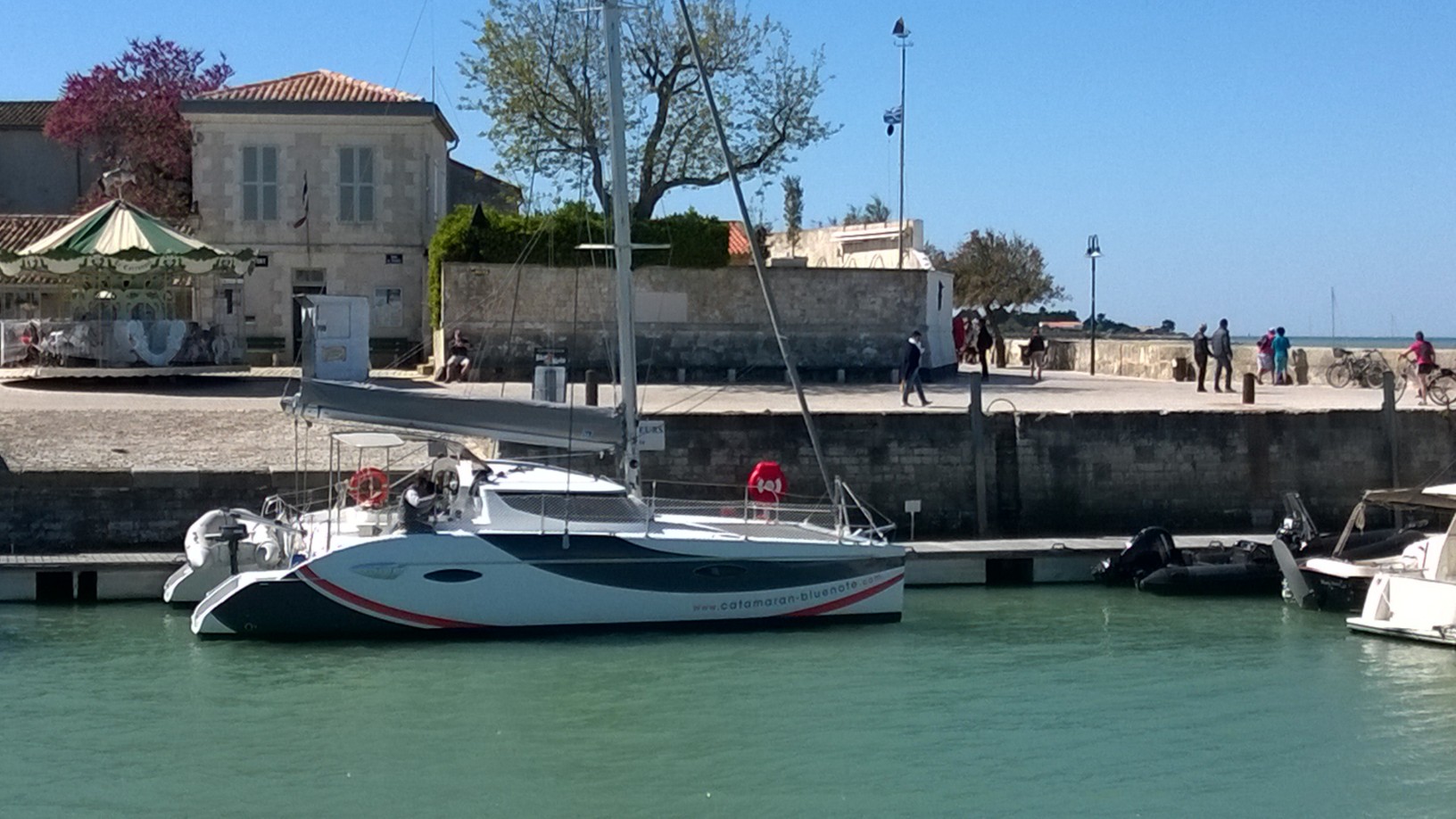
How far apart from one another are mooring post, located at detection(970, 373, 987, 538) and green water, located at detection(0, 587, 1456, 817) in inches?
158

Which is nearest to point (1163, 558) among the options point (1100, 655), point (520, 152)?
point (1100, 655)

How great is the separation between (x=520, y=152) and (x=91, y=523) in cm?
1551

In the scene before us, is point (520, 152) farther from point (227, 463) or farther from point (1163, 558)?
point (1163, 558)

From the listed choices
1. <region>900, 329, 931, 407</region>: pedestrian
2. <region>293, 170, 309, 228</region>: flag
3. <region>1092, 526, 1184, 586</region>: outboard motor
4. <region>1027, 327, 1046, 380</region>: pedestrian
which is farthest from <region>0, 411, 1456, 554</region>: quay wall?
<region>293, 170, 309, 228</region>: flag

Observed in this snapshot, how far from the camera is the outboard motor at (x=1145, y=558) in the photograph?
23.1 meters

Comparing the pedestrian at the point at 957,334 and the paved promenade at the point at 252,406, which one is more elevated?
the pedestrian at the point at 957,334

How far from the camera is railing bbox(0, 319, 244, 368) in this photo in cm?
3050

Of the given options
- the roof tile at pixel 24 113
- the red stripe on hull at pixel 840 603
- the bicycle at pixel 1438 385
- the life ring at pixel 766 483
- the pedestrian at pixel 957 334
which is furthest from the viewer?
the roof tile at pixel 24 113

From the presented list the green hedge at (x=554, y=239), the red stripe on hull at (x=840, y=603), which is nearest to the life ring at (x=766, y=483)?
the red stripe on hull at (x=840, y=603)

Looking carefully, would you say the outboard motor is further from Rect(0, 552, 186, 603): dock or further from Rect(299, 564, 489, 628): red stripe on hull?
Rect(0, 552, 186, 603): dock

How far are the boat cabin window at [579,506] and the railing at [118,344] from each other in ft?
44.9

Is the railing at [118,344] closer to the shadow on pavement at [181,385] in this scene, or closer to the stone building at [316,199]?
the shadow on pavement at [181,385]

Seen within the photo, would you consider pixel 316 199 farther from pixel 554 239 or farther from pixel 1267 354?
pixel 1267 354

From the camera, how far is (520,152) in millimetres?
35969
